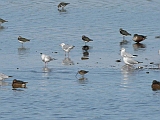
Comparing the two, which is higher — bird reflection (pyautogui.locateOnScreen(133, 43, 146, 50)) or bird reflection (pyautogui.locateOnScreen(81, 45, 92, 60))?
bird reflection (pyautogui.locateOnScreen(133, 43, 146, 50))

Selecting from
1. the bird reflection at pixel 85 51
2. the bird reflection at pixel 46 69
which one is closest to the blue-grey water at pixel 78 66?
the bird reflection at pixel 46 69

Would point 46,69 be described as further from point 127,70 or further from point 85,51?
point 85,51

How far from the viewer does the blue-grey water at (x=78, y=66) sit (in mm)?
19375

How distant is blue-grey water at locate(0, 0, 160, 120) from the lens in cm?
1938

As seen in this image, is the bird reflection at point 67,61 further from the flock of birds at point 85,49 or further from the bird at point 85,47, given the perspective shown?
the bird at point 85,47

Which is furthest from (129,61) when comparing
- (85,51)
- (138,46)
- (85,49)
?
(138,46)

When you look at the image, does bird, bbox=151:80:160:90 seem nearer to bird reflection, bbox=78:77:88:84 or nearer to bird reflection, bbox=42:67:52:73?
bird reflection, bbox=78:77:88:84

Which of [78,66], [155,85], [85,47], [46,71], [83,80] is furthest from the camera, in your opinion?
[85,47]

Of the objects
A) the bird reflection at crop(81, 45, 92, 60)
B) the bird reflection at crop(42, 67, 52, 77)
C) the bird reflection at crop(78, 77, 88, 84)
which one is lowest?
the bird reflection at crop(78, 77, 88, 84)

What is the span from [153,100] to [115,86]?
2076mm

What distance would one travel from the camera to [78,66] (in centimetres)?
2517

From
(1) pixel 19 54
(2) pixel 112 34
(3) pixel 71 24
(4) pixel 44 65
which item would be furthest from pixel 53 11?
(4) pixel 44 65

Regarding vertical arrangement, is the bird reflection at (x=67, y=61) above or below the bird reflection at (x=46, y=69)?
above

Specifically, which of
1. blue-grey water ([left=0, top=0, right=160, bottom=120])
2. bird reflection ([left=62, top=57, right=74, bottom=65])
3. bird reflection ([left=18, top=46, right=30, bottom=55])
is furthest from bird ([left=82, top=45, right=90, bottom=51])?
bird reflection ([left=62, top=57, right=74, bottom=65])
